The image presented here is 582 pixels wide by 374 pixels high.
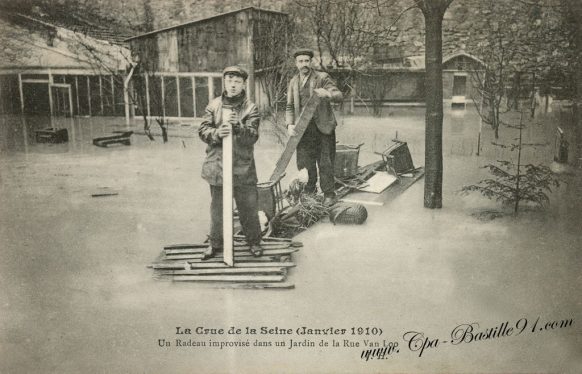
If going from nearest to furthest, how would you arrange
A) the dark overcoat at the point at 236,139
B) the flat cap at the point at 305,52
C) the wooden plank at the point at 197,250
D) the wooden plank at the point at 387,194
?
the dark overcoat at the point at 236,139
the wooden plank at the point at 197,250
the flat cap at the point at 305,52
the wooden plank at the point at 387,194

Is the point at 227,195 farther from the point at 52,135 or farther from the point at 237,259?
the point at 52,135

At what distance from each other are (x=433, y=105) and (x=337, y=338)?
76.8 inches

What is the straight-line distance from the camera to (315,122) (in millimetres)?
4871

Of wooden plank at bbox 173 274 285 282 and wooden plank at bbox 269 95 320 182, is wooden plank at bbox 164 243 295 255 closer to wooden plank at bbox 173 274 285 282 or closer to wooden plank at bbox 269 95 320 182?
wooden plank at bbox 173 274 285 282

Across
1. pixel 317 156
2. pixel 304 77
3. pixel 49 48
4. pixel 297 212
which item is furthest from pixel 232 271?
pixel 49 48

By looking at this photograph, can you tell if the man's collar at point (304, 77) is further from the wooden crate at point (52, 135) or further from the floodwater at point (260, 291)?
the wooden crate at point (52, 135)

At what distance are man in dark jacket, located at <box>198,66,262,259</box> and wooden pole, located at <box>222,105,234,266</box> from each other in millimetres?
40

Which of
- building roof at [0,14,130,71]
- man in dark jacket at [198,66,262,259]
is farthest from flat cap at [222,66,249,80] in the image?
building roof at [0,14,130,71]

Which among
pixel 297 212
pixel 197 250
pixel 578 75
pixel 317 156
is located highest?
pixel 578 75

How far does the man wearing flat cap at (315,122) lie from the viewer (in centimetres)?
464

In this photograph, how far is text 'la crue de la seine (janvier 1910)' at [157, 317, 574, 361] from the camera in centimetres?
420

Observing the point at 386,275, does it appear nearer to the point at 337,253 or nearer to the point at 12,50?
the point at 337,253

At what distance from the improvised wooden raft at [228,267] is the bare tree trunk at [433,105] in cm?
129

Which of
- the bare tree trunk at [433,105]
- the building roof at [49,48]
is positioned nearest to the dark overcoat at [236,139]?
the building roof at [49,48]
